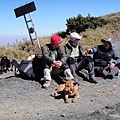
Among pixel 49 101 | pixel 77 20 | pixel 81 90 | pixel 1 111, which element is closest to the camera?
pixel 1 111

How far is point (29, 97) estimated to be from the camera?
643 cm

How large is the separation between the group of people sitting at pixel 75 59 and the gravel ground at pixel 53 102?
353 mm

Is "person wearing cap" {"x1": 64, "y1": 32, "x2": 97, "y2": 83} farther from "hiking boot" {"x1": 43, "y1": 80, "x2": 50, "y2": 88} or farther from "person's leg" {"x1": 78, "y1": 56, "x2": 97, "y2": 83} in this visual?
"hiking boot" {"x1": 43, "y1": 80, "x2": 50, "y2": 88}

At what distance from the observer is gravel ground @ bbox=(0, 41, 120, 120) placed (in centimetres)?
517

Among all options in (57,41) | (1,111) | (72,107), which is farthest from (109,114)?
(57,41)

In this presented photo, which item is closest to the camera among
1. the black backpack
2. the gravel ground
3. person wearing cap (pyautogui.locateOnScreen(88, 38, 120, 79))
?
A: the gravel ground

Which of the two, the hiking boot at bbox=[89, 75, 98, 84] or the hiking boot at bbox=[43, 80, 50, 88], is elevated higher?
the hiking boot at bbox=[43, 80, 50, 88]

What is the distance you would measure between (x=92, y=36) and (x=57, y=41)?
650 inches

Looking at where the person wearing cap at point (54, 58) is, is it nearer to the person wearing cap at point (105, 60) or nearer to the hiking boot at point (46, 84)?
the hiking boot at point (46, 84)

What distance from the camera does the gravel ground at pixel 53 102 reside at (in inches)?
203

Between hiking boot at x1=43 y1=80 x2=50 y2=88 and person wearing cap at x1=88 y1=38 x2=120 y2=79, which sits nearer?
hiking boot at x1=43 y1=80 x2=50 y2=88

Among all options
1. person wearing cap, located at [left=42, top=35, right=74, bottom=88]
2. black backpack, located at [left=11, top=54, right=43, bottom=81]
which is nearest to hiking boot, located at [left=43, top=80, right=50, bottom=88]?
person wearing cap, located at [left=42, top=35, right=74, bottom=88]

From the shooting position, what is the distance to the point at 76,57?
8.27 meters

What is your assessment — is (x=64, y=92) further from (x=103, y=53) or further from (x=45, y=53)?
(x=103, y=53)
